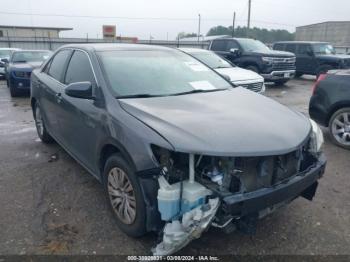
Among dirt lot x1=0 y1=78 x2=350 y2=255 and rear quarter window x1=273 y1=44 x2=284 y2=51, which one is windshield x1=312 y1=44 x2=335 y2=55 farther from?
dirt lot x1=0 y1=78 x2=350 y2=255

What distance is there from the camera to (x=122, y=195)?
2842mm

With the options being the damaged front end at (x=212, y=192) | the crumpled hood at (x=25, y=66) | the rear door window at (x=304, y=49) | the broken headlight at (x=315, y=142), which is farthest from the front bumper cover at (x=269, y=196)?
the rear door window at (x=304, y=49)

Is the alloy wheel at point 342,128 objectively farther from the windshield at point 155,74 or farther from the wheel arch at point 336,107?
the windshield at point 155,74

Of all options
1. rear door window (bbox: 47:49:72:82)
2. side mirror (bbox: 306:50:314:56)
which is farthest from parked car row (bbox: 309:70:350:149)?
side mirror (bbox: 306:50:314:56)

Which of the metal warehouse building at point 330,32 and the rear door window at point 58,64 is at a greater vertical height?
the metal warehouse building at point 330,32

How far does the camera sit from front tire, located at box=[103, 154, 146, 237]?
2.58 m

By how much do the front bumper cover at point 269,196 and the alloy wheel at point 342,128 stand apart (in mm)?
2708

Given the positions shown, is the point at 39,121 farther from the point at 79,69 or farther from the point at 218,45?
the point at 218,45

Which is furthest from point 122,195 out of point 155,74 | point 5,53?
point 5,53

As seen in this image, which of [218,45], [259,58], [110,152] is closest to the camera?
[110,152]

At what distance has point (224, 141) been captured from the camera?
2348mm

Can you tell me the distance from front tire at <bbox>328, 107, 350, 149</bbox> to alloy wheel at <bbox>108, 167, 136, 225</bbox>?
3.92m

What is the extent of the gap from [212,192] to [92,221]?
143 cm

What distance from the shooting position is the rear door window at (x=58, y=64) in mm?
4262
